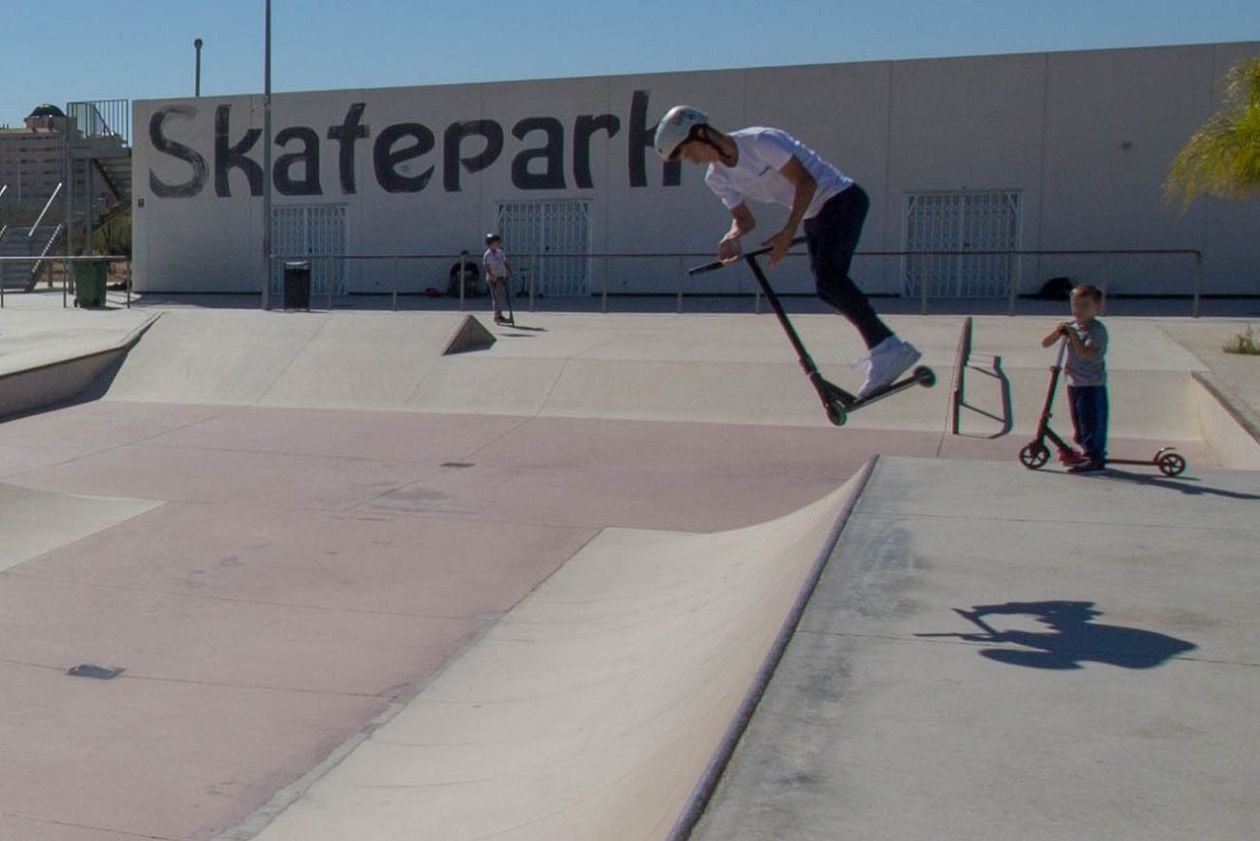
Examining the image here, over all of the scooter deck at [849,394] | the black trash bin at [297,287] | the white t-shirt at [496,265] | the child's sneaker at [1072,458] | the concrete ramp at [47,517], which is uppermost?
the white t-shirt at [496,265]

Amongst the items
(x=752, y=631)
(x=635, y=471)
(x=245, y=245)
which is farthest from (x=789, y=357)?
(x=245, y=245)

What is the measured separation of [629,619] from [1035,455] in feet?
12.0

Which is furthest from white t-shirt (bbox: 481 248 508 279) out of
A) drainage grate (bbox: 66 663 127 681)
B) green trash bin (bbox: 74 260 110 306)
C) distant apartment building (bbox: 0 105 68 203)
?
distant apartment building (bbox: 0 105 68 203)

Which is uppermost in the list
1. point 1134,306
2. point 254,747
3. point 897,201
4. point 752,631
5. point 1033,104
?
point 1033,104

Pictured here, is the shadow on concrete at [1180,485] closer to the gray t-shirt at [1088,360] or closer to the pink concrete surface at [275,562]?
the gray t-shirt at [1088,360]

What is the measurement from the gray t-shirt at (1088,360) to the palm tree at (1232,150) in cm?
651

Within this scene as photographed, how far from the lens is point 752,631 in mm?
5617

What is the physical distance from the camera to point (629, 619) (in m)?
7.55

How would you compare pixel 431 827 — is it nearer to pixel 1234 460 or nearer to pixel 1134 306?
pixel 1234 460

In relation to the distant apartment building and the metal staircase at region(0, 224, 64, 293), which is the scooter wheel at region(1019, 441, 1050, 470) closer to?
the metal staircase at region(0, 224, 64, 293)

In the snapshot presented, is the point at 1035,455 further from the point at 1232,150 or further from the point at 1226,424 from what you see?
the point at 1232,150

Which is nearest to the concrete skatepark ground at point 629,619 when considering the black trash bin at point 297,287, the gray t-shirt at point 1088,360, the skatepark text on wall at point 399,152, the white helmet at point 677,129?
the gray t-shirt at point 1088,360

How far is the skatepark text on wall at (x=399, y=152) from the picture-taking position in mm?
28188

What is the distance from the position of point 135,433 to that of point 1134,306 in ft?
55.1
